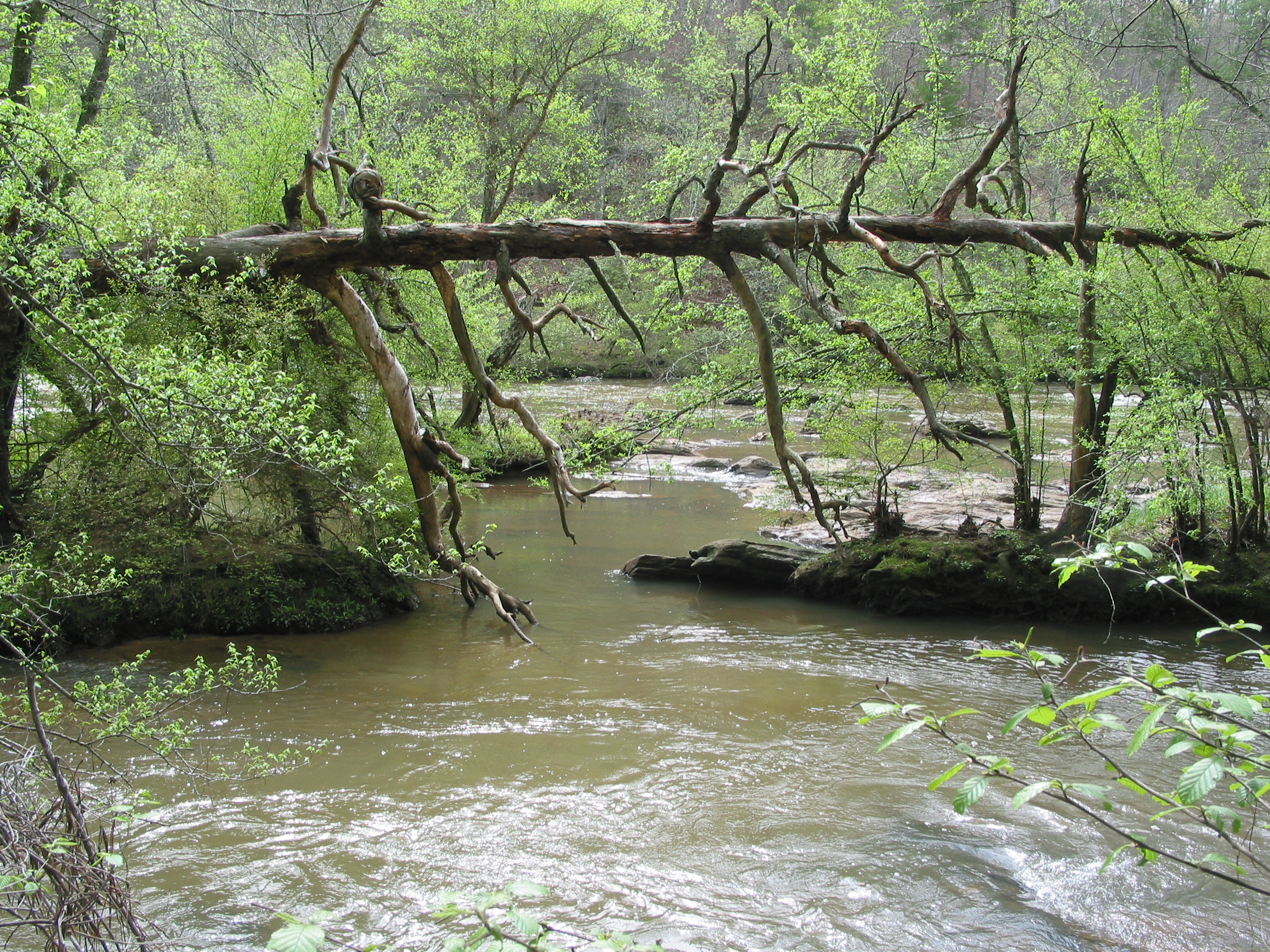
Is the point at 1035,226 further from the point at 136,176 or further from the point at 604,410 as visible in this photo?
the point at 604,410

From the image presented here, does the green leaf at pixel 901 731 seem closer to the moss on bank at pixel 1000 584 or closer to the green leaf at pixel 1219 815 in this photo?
the green leaf at pixel 1219 815

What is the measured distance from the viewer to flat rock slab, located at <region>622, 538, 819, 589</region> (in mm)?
9852

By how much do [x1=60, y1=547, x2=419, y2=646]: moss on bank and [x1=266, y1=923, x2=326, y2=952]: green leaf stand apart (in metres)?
6.23

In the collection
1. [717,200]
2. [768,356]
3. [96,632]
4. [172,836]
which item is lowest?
[172,836]

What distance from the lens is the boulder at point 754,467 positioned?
55.2 feet

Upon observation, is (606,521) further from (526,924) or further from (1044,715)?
(526,924)

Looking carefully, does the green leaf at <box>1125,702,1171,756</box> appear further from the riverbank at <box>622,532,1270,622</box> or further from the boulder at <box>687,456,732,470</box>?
the boulder at <box>687,456,732,470</box>

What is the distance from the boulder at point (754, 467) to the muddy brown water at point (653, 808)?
8.56 m

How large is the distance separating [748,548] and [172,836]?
6717 mm

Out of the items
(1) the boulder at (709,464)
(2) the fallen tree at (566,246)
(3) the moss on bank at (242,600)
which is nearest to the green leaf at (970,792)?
(2) the fallen tree at (566,246)

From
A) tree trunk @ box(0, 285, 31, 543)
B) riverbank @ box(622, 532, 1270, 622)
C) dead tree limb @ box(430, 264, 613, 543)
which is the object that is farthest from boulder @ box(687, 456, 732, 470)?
tree trunk @ box(0, 285, 31, 543)

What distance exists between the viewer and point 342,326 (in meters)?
9.05

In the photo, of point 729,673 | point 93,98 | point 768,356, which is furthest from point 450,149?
point 729,673

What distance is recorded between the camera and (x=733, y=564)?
9.90m
